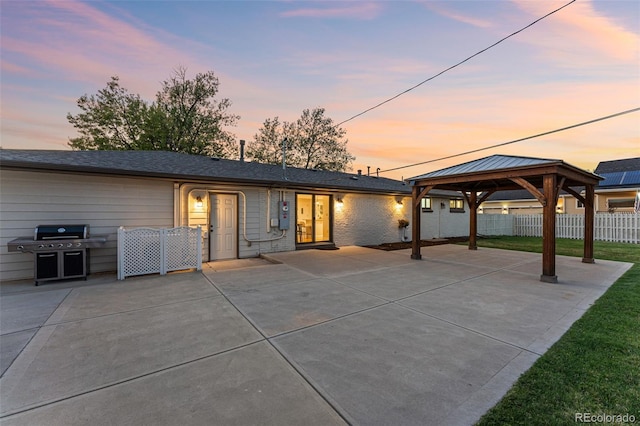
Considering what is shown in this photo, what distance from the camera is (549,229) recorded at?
5.66m

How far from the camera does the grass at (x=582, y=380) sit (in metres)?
1.79

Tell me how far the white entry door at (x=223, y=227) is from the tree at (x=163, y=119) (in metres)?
14.2

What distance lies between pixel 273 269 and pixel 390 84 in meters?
6.70

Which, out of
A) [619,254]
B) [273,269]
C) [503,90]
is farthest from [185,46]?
[619,254]

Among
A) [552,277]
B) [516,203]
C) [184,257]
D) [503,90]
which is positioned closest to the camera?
[552,277]

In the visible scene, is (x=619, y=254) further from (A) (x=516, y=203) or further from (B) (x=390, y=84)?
(A) (x=516, y=203)

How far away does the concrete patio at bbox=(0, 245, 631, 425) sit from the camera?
1860mm

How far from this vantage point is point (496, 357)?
255 centimetres

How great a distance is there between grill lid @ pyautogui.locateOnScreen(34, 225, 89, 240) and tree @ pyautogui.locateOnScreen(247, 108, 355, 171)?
58.8ft

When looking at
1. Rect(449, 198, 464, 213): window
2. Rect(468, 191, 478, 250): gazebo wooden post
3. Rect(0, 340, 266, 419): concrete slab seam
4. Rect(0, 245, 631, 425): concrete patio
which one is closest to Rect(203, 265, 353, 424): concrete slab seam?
Rect(0, 245, 631, 425): concrete patio

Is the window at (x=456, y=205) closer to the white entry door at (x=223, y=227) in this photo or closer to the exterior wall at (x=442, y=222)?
the exterior wall at (x=442, y=222)

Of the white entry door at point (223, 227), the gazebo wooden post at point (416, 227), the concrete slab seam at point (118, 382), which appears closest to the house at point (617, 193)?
the gazebo wooden post at point (416, 227)

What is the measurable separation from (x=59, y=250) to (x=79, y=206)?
1.22 m

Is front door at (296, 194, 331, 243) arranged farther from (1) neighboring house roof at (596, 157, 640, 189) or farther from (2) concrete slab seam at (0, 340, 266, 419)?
(1) neighboring house roof at (596, 157, 640, 189)
